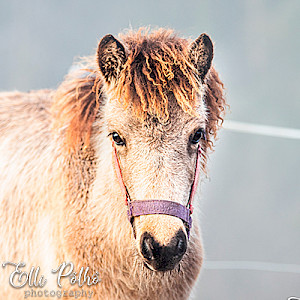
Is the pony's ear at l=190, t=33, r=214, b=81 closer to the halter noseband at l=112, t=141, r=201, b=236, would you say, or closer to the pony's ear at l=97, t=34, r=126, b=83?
the pony's ear at l=97, t=34, r=126, b=83

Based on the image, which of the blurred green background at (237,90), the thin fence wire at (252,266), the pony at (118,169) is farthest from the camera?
the blurred green background at (237,90)

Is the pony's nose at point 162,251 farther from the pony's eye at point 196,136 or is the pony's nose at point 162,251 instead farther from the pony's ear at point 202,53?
the pony's ear at point 202,53

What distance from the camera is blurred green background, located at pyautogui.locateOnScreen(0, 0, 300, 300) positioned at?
175 inches

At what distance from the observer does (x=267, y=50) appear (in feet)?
21.1

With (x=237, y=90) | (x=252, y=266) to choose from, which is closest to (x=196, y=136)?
(x=252, y=266)

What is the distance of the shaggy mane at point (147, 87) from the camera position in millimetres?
1603

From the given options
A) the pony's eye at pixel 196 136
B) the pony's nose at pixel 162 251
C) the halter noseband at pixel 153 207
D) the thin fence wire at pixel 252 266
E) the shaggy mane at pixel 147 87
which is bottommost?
the thin fence wire at pixel 252 266

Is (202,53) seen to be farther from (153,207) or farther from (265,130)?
(265,130)

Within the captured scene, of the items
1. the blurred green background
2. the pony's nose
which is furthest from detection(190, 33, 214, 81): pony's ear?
the blurred green background

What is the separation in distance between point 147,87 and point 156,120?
16cm

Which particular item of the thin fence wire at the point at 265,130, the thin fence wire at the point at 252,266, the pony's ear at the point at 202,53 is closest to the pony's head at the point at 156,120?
the pony's ear at the point at 202,53

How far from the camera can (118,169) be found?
1686 millimetres

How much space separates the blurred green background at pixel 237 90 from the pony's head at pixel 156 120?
2055 millimetres

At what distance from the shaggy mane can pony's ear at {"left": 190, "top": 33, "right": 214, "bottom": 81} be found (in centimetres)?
3
